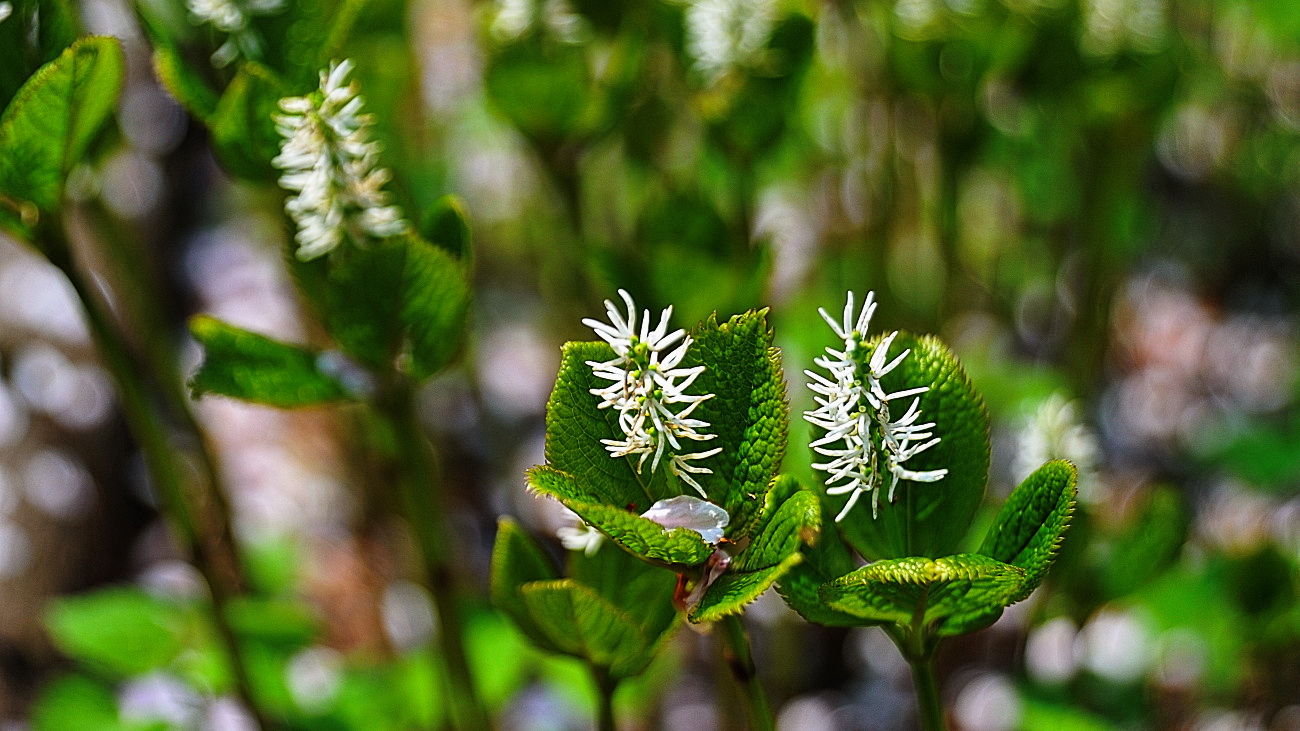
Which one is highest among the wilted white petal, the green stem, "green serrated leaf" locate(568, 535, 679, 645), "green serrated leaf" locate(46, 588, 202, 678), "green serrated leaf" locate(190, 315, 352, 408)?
the wilted white petal

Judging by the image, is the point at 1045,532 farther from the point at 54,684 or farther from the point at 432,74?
the point at 432,74

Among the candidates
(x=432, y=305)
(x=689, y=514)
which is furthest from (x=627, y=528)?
(x=432, y=305)

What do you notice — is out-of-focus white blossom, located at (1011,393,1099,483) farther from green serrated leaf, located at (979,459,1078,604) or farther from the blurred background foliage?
green serrated leaf, located at (979,459,1078,604)

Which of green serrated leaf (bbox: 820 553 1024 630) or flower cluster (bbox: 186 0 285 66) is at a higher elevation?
flower cluster (bbox: 186 0 285 66)

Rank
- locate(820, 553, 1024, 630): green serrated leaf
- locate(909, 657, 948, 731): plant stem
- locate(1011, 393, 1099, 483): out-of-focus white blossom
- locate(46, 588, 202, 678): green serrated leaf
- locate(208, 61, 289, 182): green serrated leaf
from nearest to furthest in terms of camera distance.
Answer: locate(820, 553, 1024, 630): green serrated leaf → locate(909, 657, 948, 731): plant stem → locate(208, 61, 289, 182): green serrated leaf → locate(1011, 393, 1099, 483): out-of-focus white blossom → locate(46, 588, 202, 678): green serrated leaf

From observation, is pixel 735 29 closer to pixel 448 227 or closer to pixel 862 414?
pixel 448 227

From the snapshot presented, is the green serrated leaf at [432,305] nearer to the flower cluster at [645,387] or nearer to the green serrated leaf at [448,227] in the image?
the green serrated leaf at [448,227]

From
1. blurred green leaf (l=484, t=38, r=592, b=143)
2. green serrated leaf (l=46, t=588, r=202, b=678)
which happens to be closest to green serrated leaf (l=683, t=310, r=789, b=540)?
blurred green leaf (l=484, t=38, r=592, b=143)
